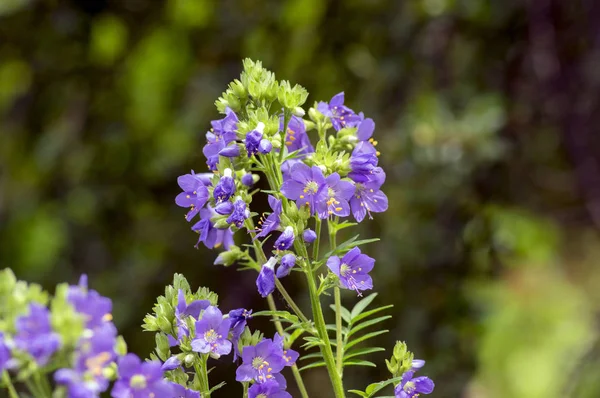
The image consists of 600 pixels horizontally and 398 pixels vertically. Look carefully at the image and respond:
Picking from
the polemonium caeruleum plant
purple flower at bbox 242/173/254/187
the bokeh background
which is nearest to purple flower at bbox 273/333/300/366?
the polemonium caeruleum plant

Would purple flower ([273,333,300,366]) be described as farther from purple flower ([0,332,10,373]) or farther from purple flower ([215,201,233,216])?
purple flower ([0,332,10,373])

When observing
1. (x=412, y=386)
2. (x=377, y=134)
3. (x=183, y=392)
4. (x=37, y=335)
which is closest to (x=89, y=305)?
(x=37, y=335)

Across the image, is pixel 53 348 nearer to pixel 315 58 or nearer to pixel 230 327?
pixel 230 327

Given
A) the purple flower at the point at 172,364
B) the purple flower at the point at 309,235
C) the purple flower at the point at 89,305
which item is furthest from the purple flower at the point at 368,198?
the purple flower at the point at 89,305

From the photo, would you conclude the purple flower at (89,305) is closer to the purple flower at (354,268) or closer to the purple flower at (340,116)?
the purple flower at (354,268)

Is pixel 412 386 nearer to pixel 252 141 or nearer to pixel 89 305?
pixel 252 141
